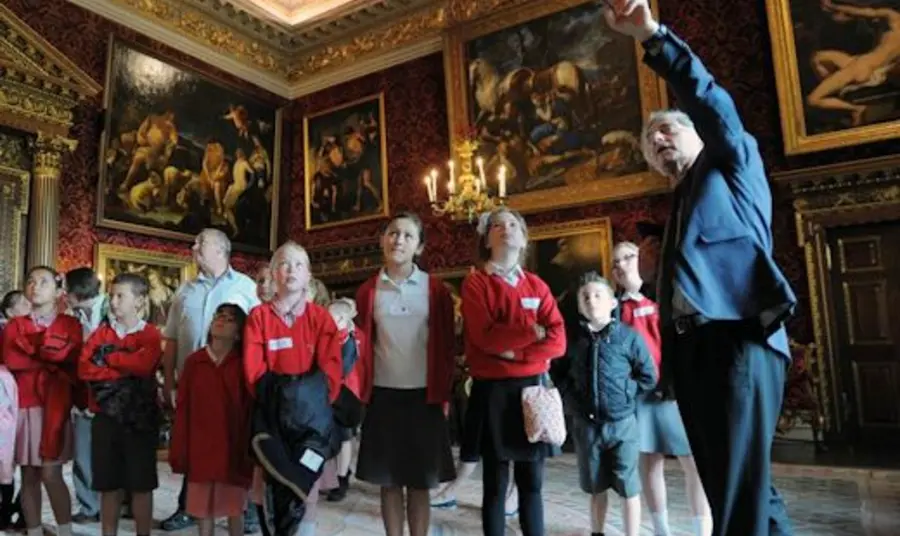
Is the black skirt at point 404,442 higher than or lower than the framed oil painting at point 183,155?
lower

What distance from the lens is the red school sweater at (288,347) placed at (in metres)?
2.61

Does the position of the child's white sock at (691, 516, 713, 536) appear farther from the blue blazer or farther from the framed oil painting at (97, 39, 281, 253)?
the framed oil painting at (97, 39, 281, 253)

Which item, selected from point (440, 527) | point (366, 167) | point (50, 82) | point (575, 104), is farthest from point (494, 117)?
point (440, 527)

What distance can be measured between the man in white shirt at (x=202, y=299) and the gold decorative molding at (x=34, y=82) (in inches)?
199

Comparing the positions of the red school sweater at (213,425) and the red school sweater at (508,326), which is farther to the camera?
the red school sweater at (213,425)

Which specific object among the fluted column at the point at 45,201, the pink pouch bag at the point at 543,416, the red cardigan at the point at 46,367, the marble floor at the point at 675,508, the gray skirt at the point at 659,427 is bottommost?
the marble floor at the point at 675,508

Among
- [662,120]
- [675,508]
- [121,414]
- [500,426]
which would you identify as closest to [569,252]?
[675,508]

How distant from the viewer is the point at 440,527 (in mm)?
3752

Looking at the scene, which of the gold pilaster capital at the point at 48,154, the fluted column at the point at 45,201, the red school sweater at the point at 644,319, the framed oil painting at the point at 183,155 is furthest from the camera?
the framed oil painting at the point at 183,155

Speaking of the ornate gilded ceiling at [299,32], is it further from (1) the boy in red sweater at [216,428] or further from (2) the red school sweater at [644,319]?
(1) the boy in red sweater at [216,428]

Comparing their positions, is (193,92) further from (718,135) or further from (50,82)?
(718,135)

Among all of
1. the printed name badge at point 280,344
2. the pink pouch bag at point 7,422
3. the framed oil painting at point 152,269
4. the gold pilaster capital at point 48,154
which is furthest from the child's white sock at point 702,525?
the gold pilaster capital at point 48,154

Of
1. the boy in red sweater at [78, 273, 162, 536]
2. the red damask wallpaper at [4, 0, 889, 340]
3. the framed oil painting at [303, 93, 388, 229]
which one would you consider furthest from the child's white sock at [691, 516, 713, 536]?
the framed oil painting at [303, 93, 388, 229]

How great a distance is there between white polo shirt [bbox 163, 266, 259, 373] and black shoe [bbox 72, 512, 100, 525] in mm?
1336
